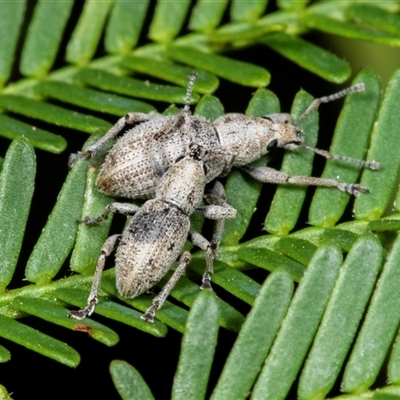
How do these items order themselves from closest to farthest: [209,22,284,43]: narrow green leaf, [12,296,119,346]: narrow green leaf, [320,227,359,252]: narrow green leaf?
[12,296,119,346]: narrow green leaf → [320,227,359,252]: narrow green leaf → [209,22,284,43]: narrow green leaf

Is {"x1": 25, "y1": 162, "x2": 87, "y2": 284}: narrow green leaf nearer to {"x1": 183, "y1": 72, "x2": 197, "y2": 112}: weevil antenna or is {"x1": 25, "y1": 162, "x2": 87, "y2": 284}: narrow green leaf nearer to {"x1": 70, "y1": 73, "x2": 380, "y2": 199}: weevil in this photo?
{"x1": 70, "y1": 73, "x2": 380, "y2": 199}: weevil

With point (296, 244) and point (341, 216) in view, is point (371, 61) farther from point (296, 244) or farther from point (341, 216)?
point (296, 244)

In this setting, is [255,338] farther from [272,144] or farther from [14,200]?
[272,144]

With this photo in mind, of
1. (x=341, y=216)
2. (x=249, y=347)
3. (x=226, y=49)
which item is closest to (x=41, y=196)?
(x=226, y=49)

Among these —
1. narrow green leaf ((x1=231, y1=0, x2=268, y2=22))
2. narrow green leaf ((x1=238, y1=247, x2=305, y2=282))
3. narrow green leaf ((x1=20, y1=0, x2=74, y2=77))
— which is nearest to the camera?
narrow green leaf ((x1=238, y1=247, x2=305, y2=282))

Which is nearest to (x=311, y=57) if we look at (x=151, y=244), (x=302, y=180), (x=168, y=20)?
(x=302, y=180)

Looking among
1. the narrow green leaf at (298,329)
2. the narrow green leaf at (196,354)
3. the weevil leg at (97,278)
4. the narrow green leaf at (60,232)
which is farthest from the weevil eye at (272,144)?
the narrow green leaf at (196,354)

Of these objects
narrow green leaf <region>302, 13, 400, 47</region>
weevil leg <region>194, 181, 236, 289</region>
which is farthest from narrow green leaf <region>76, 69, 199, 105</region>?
narrow green leaf <region>302, 13, 400, 47</region>
